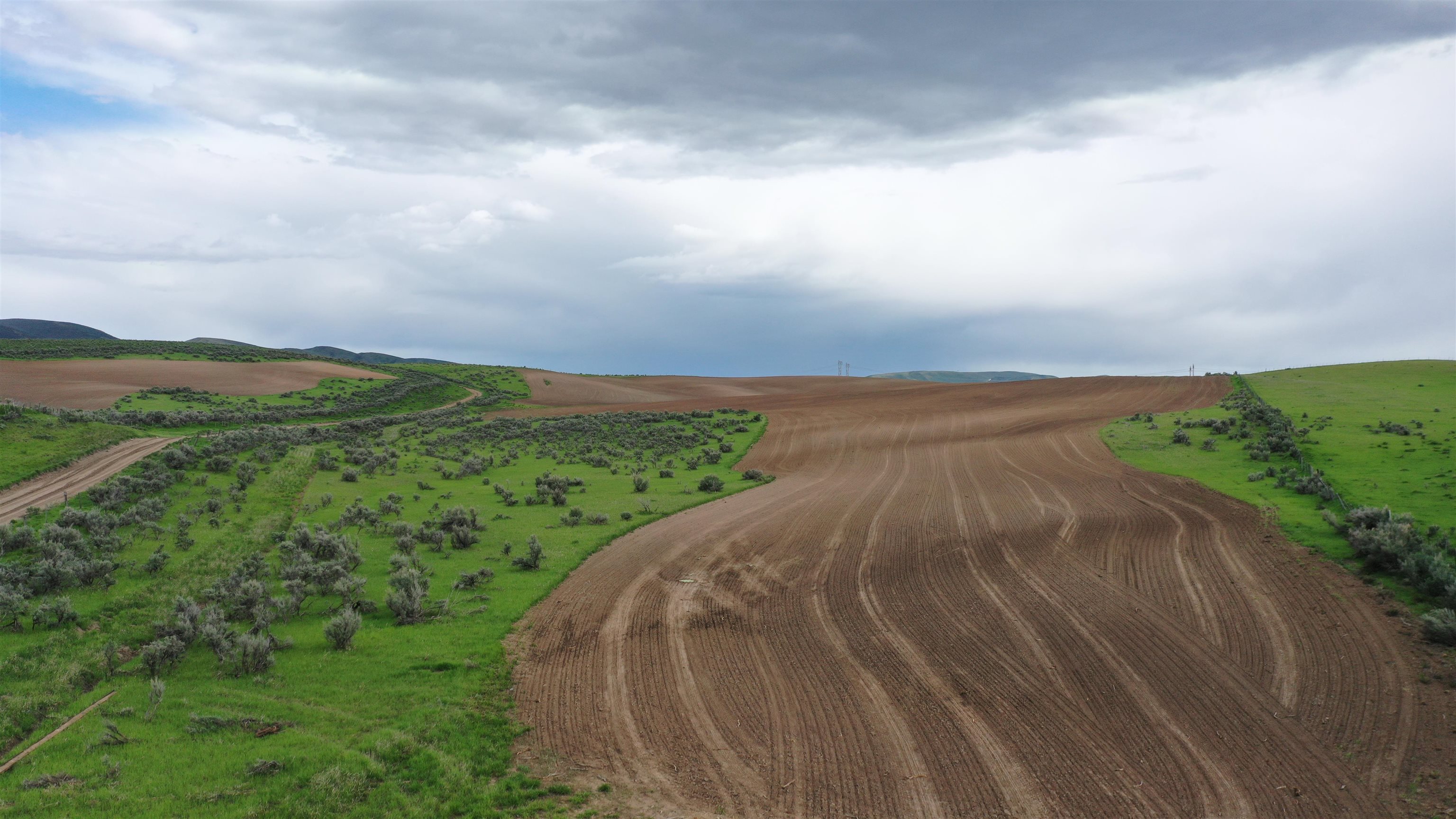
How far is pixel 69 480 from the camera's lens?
32781 mm

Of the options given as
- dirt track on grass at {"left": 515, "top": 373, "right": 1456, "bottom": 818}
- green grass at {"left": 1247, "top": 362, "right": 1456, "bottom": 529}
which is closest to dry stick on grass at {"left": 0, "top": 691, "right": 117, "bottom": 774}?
dirt track on grass at {"left": 515, "top": 373, "right": 1456, "bottom": 818}

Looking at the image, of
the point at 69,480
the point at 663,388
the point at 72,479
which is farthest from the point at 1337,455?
the point at 663,388

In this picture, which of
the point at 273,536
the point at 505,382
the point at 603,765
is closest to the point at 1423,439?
the point at 603,765

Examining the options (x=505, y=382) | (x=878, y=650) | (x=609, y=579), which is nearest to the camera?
(x=878, y=650)

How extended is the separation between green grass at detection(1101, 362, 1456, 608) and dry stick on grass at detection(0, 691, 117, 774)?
92.6 feet

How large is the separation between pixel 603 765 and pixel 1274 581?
18761 mm

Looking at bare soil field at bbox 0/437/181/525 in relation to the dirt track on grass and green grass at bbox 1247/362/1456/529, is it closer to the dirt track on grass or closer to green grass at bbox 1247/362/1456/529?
the dirt track on grass

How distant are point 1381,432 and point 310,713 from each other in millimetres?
51992

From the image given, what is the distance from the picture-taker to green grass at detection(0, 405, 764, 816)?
11.0m

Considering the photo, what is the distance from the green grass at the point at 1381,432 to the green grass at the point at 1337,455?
Result: 8 centimetres

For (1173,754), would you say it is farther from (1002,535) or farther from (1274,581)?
(1002,535)

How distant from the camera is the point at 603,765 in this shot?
12.5m

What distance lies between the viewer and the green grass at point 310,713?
10961mm

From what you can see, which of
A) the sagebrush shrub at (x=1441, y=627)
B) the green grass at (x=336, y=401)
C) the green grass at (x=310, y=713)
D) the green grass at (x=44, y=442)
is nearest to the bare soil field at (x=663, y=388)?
the green grass at (x=336, y=401)
